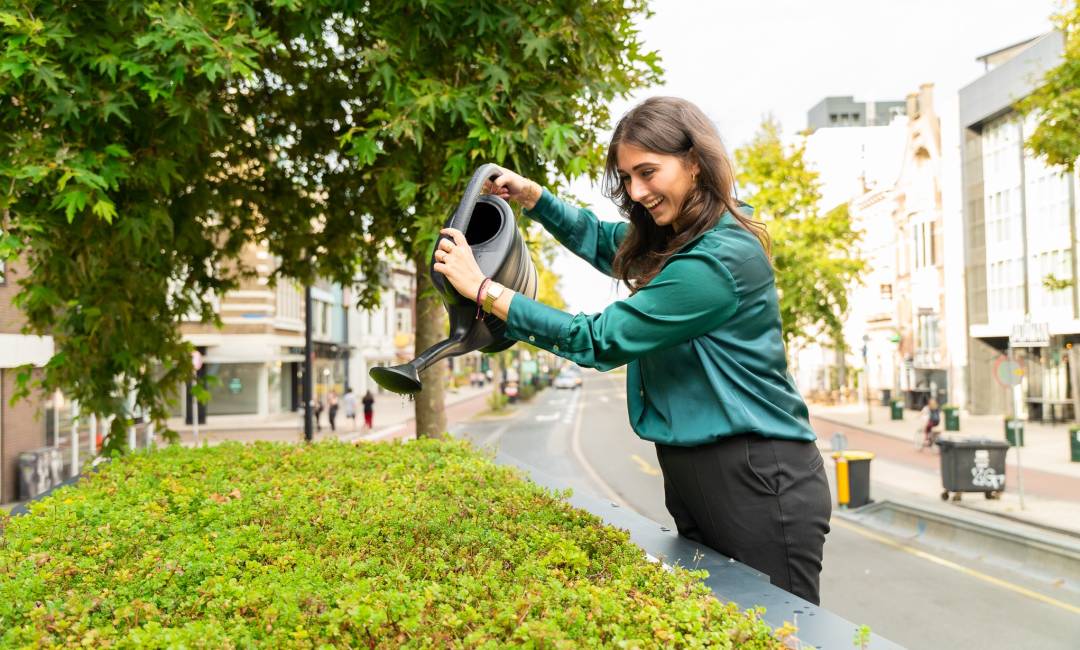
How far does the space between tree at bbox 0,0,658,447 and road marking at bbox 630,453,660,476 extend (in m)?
11.1

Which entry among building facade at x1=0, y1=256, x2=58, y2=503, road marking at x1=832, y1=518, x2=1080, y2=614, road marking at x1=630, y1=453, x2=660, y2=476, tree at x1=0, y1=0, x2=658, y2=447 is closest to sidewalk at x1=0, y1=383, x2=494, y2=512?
road marking at x1=630, y1=453, x2=660, y2=476

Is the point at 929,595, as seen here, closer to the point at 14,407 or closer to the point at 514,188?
the point at 514,188

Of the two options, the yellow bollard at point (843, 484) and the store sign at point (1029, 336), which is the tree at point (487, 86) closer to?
the yellow bollard at point (843, 484)

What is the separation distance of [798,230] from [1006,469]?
12589 millimetres

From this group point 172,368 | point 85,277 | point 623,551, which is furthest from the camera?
point 172,368

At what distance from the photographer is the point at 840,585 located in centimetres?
897

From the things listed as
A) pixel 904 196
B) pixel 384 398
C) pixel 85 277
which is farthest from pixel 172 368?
pixel 384 398

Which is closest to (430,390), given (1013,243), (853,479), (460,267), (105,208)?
(105,208)

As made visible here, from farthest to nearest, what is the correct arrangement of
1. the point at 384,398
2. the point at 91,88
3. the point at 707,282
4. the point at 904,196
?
the point at 384,398
the point at 904,196
the point at 91,88
the point at 707,282

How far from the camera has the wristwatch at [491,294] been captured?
2.23m

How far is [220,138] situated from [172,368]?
238 centimetres

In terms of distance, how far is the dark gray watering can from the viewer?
224cm

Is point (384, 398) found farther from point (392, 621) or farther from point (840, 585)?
point (392, 621)

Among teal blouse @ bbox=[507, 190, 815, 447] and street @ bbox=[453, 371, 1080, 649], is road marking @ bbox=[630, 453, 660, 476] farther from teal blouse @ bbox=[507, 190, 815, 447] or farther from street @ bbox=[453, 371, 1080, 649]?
teal blouse @ bbox=[507, 190, 815, 447]
